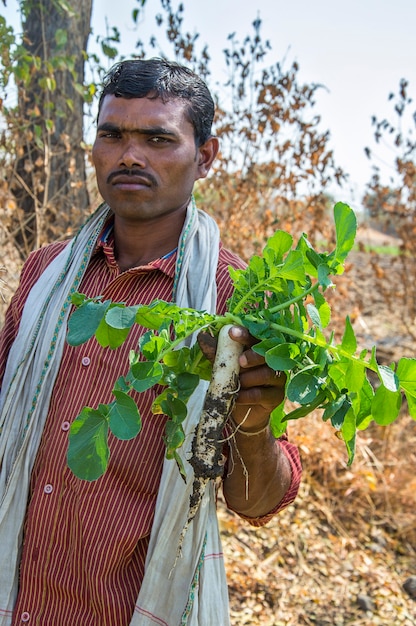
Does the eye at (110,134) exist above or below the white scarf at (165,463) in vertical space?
above

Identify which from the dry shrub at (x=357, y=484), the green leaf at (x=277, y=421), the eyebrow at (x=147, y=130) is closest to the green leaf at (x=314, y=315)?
the green leaf at (x=277, y=421)

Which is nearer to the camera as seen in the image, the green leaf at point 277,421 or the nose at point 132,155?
A: the green leaf at point 277,421

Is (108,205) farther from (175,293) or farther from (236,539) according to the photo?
(236,539)

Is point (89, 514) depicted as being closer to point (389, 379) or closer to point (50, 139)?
point (389, 379)

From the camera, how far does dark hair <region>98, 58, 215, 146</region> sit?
190cm

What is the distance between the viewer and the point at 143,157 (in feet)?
6.11

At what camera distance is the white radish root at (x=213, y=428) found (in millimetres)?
1513

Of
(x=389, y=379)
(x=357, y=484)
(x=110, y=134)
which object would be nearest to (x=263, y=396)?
(x=389, y=379)

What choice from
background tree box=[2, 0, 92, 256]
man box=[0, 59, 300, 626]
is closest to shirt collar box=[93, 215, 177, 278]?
man box=[0, 59, 300, 626]

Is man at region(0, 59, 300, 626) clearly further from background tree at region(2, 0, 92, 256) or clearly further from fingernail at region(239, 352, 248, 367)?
background tree at region(2, 0, 92, 256)

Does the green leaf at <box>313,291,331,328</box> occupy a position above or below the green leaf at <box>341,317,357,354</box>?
above

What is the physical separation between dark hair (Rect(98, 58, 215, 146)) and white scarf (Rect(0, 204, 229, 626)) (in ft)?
0.91

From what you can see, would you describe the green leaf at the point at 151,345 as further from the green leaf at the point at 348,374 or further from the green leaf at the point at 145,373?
the green leaf at the point at 348,374

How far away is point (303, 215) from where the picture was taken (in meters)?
4.81
